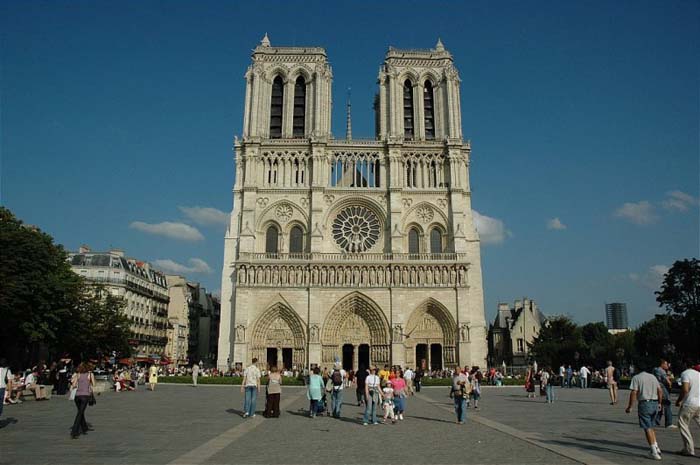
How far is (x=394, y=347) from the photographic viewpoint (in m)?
41.4

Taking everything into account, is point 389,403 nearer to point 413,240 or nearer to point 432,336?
point 432,336

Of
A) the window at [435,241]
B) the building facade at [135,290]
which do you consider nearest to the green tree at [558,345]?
the window at [435,241]

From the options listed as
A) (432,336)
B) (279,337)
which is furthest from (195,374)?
(432,336)

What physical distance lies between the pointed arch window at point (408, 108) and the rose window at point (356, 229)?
8.46m

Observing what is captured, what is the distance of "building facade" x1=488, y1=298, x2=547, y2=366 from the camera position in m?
60.7

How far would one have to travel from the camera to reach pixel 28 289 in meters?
28.7

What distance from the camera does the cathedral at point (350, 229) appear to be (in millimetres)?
42281

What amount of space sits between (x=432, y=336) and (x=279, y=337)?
1139 cm

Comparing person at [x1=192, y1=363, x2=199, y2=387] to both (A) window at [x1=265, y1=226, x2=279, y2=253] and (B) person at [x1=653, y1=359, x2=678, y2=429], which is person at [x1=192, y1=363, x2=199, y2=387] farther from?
(B) person at [x1=653, y1=359, x2=678, y2=429]

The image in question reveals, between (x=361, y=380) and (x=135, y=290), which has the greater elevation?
(x=135, y=290)

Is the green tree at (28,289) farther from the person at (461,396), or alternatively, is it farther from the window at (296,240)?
the person at (461,396)

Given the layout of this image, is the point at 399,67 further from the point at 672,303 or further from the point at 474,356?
the point at 672,303

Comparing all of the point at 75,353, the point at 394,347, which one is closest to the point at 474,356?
the point at 394,347

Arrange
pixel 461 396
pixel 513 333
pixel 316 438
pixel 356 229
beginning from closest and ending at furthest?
pixel 316 438 < pixel 461 396 < pixel 356 229 < pixel 513 333
